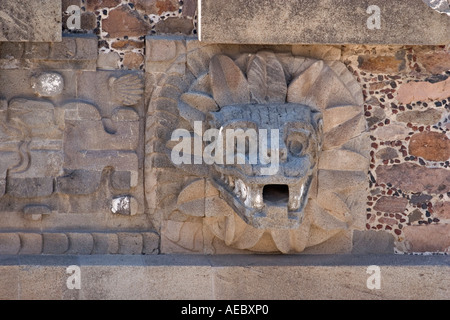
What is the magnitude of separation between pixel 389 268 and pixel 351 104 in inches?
32.0

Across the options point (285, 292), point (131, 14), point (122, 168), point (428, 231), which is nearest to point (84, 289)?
point (122, 168)

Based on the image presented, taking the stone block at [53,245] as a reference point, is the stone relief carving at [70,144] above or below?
above

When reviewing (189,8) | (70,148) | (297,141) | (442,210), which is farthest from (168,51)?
(442,210)

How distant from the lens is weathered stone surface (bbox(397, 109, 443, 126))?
4.36 m

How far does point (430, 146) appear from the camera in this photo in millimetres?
4375

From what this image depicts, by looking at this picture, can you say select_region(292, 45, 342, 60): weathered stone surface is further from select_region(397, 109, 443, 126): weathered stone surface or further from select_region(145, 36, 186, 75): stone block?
select_region(145, 36, 186, 75): stone block

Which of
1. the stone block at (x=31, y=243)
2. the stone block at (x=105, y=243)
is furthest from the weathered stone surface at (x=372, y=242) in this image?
the stone block at (x=31, y=243)

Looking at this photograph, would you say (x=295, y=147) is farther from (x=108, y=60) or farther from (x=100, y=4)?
(x=100, y=4)

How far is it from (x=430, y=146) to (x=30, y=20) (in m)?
2.01

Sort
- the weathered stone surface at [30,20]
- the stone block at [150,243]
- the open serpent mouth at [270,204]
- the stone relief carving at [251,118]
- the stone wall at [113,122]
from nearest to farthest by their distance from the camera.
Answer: the open serpent mouth at [270,204]
the weathered stone surface at [30,20]
the stone relief carving at [251,118]
the stone wall at [113,122]
the stone block at [150,243]

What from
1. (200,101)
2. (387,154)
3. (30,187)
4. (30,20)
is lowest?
(30,187)

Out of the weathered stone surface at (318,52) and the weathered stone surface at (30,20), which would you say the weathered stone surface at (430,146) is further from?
the weathered stone surface at (30,20)

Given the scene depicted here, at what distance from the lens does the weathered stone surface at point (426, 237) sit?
4.39 metres

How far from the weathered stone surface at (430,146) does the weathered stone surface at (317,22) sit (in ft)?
1.59
